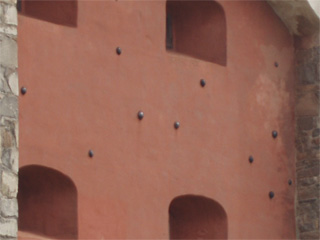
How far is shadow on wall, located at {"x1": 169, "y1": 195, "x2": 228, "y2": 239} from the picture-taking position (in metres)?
15.6

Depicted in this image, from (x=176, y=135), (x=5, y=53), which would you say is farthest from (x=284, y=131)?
(x=5, y=53)

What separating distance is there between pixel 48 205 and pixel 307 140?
3282mm

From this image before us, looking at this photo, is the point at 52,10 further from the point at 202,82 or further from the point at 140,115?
the point at 202,82

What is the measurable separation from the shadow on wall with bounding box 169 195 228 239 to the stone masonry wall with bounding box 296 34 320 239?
3.49 feet

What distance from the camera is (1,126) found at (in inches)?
475

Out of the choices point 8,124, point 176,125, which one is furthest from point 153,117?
point 8,124

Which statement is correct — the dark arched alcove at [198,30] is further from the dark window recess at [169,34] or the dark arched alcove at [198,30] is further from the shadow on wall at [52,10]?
the shadow on wall at [52,10]

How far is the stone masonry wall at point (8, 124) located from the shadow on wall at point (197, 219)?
11.9 ft

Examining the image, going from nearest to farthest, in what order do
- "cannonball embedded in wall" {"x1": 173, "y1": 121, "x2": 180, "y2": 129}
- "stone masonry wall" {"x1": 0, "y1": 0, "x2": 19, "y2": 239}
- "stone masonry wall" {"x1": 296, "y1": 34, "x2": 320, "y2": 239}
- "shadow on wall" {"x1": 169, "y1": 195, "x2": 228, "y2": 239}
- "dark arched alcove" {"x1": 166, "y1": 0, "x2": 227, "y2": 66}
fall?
"stone masonry wall" {"x1": 0, "y1": 0, "x2": 19, "y2": 239} < "cannonball embedded in wall" {"x1": 173, "y1": 121, "x2": 180, "y2": 129} < "shadow on wall" {"x1": 169, "y1": 195, "x2": 228, "y2": 239} < "dark arched alcove" {"x1": 166, "y1": 0, "x2": 227, "y2": 66} < "stone masonry wall" {"x1": 296, "y1": 34, "x2": 320, "y2": 239}

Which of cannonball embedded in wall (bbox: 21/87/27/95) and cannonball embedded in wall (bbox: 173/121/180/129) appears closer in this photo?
cannonball embedded in wall (bbox: 21/87/27/95)

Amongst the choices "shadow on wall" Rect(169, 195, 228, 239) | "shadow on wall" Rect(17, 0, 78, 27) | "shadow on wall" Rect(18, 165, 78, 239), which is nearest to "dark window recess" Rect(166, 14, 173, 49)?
"shadow on wall" Rect(169, 195, 228, 239)

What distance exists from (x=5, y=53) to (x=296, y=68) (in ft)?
16.8

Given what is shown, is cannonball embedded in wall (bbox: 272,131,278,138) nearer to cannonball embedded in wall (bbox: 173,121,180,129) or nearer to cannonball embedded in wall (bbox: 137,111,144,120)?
cannonball embedded in wall (bbox: 173,121,180,129)

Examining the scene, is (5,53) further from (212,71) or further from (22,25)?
(212,71)
